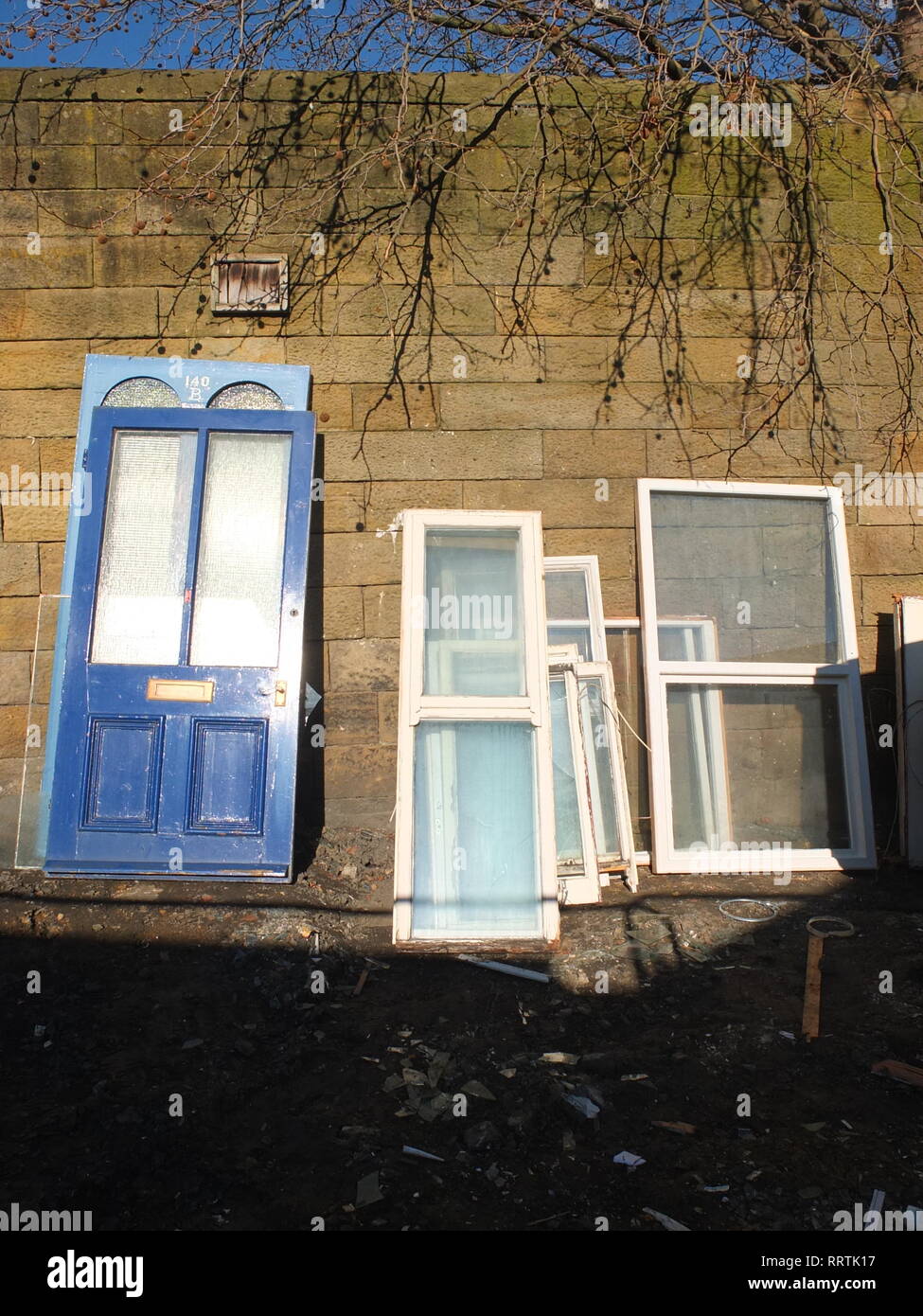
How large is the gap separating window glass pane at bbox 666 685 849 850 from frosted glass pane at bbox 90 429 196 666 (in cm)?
222

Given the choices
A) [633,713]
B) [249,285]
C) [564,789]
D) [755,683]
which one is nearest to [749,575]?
[755,683]

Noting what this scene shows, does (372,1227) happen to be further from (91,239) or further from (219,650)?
(91,239)

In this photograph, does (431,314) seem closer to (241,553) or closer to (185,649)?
(241,553)

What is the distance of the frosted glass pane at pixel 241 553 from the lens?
3.91 m

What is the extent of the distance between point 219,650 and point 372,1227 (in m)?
2.46

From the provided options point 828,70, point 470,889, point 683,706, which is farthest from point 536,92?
point 470,889

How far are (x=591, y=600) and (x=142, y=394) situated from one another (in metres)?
2.22

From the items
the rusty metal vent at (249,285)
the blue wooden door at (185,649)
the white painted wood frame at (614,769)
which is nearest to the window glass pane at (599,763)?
the white painted wood frame at (614,769)

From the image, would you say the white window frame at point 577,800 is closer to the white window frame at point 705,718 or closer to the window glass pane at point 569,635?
the window glass pane at point 569,635

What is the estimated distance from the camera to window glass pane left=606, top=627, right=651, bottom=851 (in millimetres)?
4227

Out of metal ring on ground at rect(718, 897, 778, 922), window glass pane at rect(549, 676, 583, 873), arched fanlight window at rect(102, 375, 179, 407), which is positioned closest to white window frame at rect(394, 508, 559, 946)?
window glass pane at rect(549, 676, 583, 873)

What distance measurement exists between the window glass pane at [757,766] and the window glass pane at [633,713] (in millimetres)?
144

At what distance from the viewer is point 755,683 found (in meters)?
4.20

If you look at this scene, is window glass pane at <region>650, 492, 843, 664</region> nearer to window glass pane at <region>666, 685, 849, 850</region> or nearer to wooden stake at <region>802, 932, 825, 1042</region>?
window glass pane at <region>666, 685, 849, 850</region>
